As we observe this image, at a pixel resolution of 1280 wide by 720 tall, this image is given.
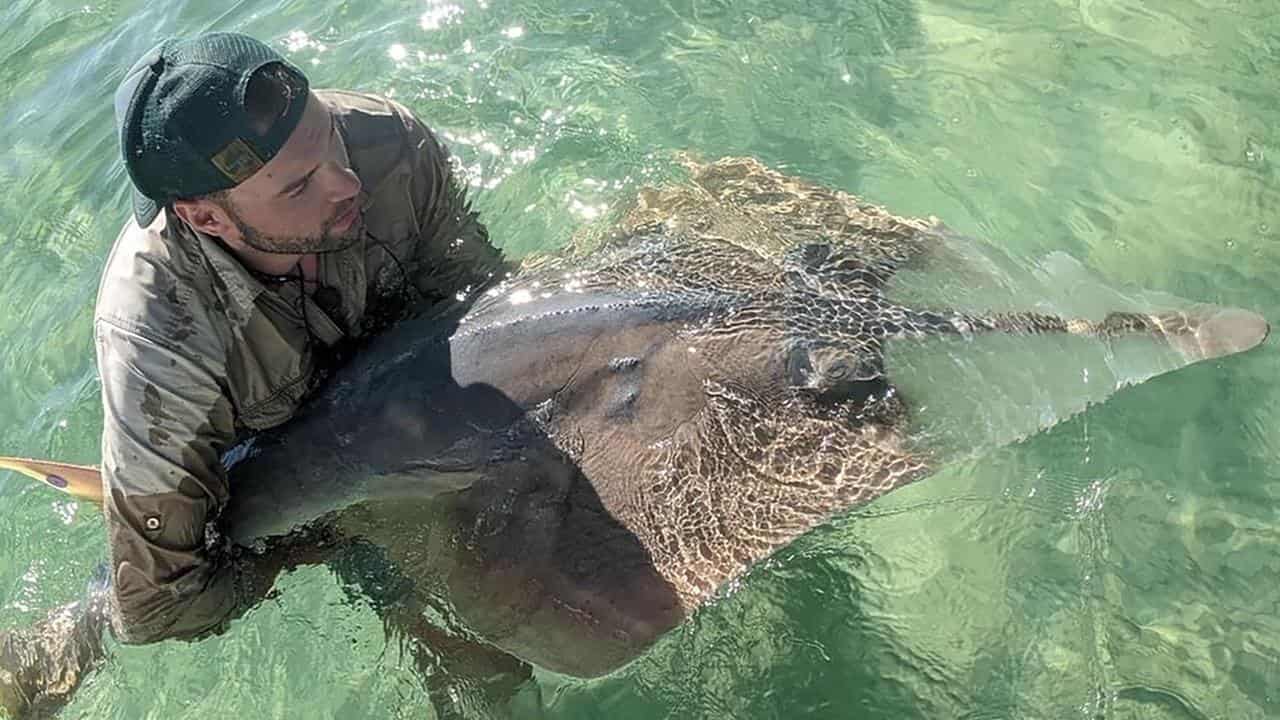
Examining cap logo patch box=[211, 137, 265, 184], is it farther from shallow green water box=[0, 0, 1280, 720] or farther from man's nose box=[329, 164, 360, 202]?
shallow green water box=[0, 0, 1280, 720]

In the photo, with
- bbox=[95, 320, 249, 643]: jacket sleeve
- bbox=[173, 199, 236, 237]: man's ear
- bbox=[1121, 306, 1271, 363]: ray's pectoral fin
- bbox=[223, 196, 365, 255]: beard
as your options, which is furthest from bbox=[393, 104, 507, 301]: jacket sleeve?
bbox=[1121, 306, 1271, 363]: ray's pectoral fin

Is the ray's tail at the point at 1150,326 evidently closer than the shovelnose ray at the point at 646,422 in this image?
No

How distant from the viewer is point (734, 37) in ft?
22.8

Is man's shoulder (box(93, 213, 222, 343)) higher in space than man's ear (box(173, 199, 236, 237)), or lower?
lower

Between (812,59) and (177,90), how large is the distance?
14.5 feet

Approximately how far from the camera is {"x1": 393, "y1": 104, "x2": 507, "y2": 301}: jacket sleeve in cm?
448

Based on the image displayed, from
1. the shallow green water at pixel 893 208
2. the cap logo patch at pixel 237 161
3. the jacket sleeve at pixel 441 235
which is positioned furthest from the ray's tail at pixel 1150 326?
the cap logo patch at pixel 237 161

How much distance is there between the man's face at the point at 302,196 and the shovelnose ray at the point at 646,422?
0.54 m

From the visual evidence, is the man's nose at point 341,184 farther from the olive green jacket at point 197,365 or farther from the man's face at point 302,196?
the olive green jacket at point 197,365

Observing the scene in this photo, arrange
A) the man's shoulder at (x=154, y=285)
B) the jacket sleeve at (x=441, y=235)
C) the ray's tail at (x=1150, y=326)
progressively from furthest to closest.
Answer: the jacket sleeve at (x=441, y=235) → the ray's tail at (x=1150, y=326) → the man's shoulder at (x=154, y=285)

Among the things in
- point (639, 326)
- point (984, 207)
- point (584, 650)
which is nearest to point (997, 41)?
point (984, 207)

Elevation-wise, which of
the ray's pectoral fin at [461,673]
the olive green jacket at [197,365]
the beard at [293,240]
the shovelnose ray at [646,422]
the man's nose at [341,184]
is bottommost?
the ray's pectoral fin at [461,673]

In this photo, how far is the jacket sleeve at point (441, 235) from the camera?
14.7 feet

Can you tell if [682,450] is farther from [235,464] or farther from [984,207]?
[984,207]
